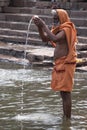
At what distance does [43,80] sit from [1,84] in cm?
112

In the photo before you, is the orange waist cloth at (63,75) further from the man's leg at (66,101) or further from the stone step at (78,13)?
the stone step at (78,13)

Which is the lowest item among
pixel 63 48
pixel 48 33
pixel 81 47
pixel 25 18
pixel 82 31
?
pixel 81 47

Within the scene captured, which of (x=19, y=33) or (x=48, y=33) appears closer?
(x=48, y=33)

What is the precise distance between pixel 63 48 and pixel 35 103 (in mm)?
1822

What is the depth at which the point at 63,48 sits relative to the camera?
23.9 ft

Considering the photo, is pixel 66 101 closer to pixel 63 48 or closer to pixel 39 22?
pixel 63 48

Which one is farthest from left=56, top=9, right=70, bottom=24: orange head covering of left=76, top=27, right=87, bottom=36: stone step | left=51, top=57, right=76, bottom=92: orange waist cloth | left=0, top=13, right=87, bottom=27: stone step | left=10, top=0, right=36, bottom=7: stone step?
left=10, top=0, right=36, bottom=7: stone step

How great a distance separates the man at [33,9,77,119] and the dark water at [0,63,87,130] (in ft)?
1.75

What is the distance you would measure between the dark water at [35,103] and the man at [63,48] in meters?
0.53

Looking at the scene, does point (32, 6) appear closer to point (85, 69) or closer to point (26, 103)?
point (85, 69)

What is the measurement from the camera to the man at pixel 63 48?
715 centimetres

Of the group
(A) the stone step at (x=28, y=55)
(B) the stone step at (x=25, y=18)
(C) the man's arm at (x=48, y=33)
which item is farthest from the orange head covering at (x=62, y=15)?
(B) the stone step at (x=25, y=18)

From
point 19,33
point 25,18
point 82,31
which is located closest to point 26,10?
point 25,18

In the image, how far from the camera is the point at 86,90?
1030 cm
